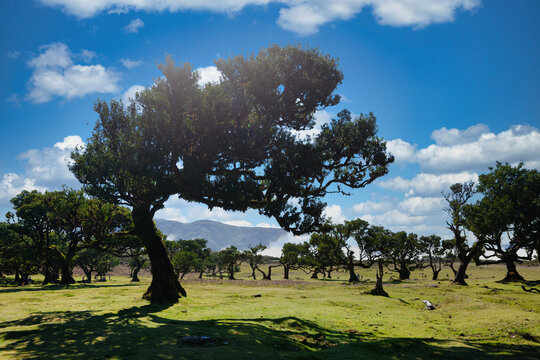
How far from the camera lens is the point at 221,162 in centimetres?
2159

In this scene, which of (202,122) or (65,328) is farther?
(202,122)

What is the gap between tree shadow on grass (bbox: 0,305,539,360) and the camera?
375 inches

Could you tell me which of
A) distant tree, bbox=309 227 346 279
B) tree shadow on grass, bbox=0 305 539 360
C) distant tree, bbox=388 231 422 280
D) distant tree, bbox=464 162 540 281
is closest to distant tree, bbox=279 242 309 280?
distant tree, bbox=309 227 346 279

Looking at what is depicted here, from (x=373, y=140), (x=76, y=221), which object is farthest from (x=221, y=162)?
(x=76, y=221)

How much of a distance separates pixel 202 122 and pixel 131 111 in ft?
31.1

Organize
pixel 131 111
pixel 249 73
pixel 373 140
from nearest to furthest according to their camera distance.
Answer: pixel 249 73 < pixel 373 140 < pixel 131 111

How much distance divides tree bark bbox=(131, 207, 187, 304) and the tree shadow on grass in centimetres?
814

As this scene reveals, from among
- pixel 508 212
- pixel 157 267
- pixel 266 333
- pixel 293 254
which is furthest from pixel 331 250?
pixel 266 333

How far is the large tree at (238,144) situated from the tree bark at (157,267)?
134mm

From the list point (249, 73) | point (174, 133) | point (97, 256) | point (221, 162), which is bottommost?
point (97, 256)

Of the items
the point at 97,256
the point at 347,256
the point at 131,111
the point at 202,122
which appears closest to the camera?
the point at 202,122

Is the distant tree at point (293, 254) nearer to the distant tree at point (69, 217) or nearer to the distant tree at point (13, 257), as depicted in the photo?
the distant tree at point (69, 217)

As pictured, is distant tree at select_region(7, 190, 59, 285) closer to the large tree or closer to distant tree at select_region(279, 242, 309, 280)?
the large tree

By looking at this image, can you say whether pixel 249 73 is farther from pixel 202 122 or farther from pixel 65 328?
pixel 65 328
